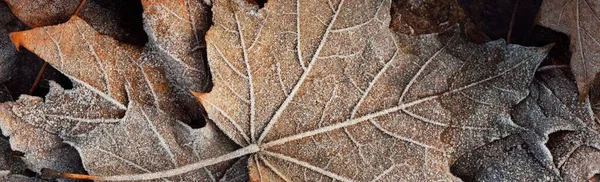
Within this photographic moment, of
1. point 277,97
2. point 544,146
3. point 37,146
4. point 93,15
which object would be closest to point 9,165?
point 37,146

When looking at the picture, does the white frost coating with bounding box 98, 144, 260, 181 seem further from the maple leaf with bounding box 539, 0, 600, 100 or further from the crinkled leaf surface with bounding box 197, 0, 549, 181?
the maple leaf with bounding box 539, 0, 600, 100

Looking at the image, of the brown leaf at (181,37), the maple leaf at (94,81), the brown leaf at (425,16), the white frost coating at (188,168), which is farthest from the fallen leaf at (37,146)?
the brown leaf at (425,16)

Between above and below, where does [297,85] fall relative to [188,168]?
above

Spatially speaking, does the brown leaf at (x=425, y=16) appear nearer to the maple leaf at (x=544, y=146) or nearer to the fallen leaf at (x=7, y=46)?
→ the maple leaf at (x=544, y=146)

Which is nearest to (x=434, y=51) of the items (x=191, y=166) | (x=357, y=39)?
(x=357, y=39)

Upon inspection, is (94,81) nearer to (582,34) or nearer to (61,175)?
(61,175)

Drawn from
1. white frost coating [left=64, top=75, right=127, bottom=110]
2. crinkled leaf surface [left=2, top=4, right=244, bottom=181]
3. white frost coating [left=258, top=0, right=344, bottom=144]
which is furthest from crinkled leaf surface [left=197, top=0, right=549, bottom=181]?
white frost coating [left=64, top=75, right=127, bottom=110]
